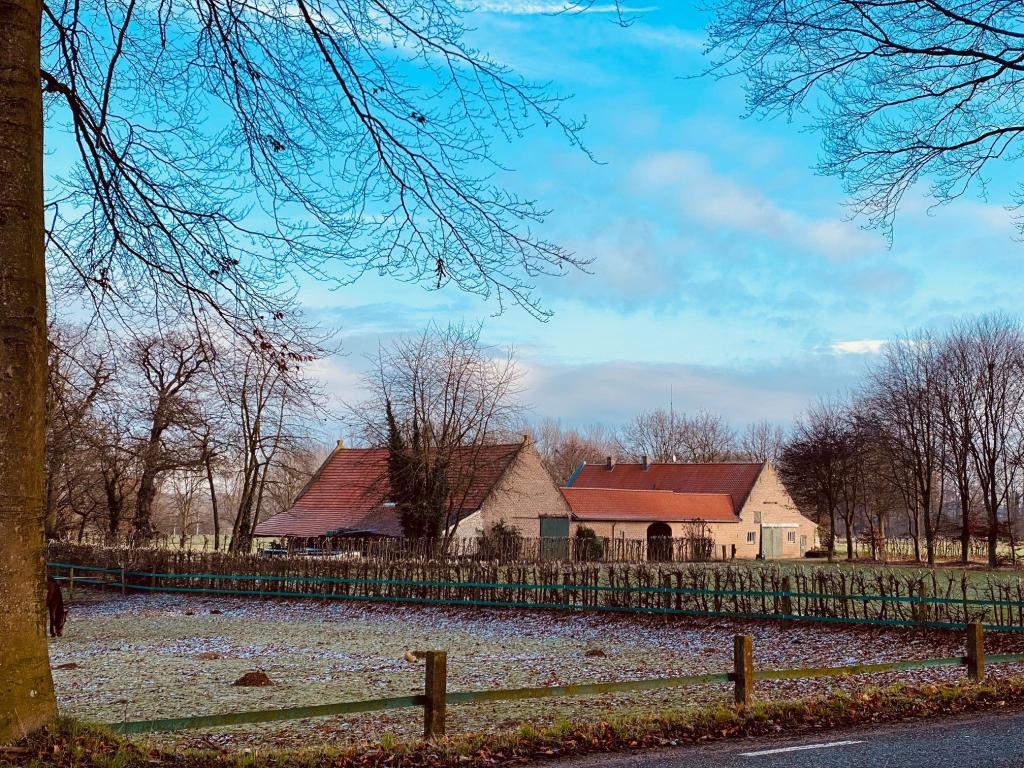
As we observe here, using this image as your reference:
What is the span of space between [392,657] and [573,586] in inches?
304

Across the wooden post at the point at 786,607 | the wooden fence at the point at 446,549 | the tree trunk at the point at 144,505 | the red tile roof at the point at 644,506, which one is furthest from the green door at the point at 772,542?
the wooden post at the point at 786,607

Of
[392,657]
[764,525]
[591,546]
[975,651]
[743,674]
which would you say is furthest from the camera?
[764,525]

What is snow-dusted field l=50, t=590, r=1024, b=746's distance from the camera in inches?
416

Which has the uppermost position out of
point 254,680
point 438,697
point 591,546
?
point 591,546

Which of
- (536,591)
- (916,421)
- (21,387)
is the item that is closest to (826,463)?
(916,421)

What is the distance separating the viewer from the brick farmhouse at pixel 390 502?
4569 centimetres

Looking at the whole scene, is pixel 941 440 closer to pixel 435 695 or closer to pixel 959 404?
pixel 959 404

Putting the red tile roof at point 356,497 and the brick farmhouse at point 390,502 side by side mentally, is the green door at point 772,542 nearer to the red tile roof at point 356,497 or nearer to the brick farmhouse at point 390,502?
the brick farmhouse at point 390,502

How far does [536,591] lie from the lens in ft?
78.8

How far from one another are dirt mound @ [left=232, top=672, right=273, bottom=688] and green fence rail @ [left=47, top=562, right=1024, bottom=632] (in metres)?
9.29

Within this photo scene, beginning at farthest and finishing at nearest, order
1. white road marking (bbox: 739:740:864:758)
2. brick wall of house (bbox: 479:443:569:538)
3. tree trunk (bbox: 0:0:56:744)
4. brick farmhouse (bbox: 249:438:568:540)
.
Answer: brick wall of house (bbox: 479:443:569:538) < brick farmhouse (bbox: 249:438:568:540) < white road marking (bbox: 739:740:864:758) < tree trunk (bbox: 0:0:56:744)

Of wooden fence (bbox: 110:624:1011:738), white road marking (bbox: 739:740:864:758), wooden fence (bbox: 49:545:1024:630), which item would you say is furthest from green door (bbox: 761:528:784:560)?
white road marking (bbox: 739:740:864:758)

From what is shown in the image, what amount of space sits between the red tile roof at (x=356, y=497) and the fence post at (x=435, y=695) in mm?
34587

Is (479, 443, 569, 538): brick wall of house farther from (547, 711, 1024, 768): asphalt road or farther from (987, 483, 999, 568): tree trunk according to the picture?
(547, 711, 1024, 768): asphalt road
